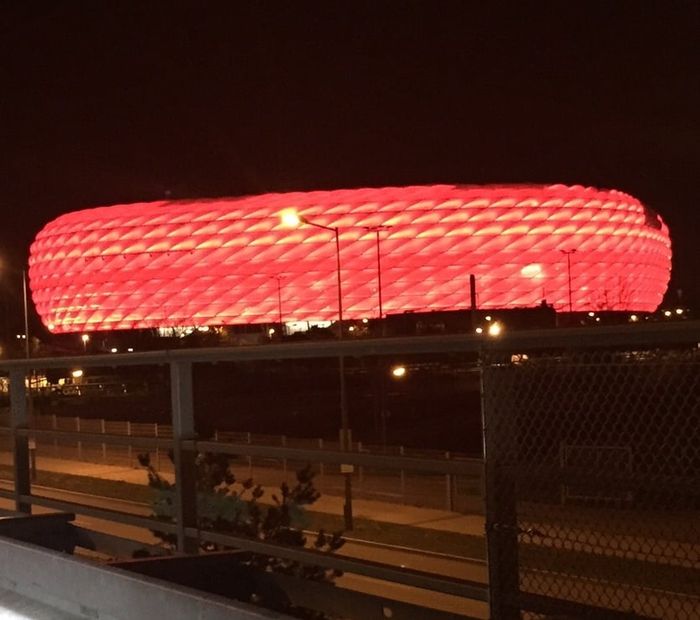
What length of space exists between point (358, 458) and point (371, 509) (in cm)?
2432

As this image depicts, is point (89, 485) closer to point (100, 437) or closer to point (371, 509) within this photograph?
point (371, 509)

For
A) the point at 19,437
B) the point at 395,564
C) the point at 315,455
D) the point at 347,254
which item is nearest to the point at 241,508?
the point at 395,564

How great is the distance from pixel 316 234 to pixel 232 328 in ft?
44.4

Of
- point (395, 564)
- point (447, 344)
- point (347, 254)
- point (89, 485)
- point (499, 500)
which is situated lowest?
point (89, 485)

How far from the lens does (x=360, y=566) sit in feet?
18.5

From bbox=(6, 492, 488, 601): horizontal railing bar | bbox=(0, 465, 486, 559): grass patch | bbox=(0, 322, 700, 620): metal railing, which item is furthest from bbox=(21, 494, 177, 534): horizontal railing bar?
bbox=(0, 465, 486, 559): grass patch

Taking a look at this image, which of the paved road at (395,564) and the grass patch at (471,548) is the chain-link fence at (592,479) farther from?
the paved road at (395,564)

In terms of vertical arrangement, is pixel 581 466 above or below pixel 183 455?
above

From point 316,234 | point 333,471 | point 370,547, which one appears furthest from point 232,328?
point 370,547

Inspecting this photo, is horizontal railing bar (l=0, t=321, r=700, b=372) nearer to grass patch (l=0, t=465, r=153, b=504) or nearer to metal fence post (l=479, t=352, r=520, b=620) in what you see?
metal fence post (l=479, t=352, r=520, b=620)

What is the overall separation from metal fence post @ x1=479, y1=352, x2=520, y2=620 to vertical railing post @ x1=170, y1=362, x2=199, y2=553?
229cm

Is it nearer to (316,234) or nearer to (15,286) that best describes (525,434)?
(316,234)

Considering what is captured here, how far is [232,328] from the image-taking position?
10225cm

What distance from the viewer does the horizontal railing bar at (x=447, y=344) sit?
165 inches
